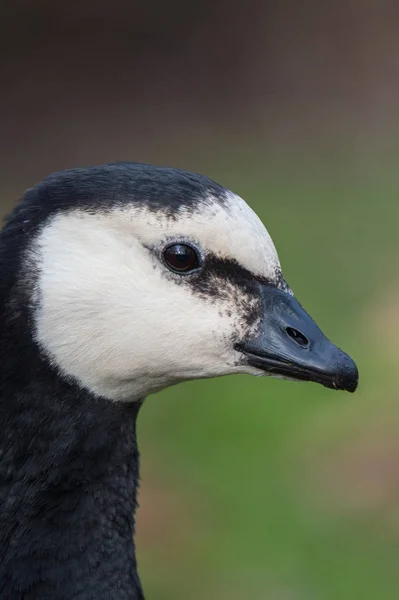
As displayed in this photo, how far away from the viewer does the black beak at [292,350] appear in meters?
1.90

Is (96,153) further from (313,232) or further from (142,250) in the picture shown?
(142,250)

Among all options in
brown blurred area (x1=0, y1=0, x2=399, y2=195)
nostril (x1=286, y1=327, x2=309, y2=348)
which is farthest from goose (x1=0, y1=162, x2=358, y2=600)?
brown blurred area (x1=0, y1=0, x2=399, y2=195)

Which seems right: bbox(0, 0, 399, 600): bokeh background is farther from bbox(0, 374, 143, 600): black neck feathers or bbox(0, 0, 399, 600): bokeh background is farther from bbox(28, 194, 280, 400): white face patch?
bbox(28, 194, 280, 400): white face patch

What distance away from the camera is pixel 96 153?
714cm

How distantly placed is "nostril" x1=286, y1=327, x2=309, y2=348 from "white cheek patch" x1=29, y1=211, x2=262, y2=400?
122 mm

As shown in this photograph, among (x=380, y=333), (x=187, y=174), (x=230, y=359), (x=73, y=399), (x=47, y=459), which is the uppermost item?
(x=187, y=174)

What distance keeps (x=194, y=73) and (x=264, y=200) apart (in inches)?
57.3

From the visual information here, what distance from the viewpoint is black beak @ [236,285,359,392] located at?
190cm

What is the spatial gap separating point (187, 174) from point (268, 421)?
109 inches

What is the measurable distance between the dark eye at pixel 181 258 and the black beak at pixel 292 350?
5.9 inches

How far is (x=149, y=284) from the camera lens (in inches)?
72.7

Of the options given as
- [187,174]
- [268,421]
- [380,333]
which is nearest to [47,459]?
[187,174]

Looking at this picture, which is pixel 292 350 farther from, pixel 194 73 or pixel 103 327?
pixel 194 73

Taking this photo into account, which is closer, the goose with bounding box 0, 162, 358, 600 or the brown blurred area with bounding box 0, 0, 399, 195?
the goose with bounding box 0, 162, 358, 600
